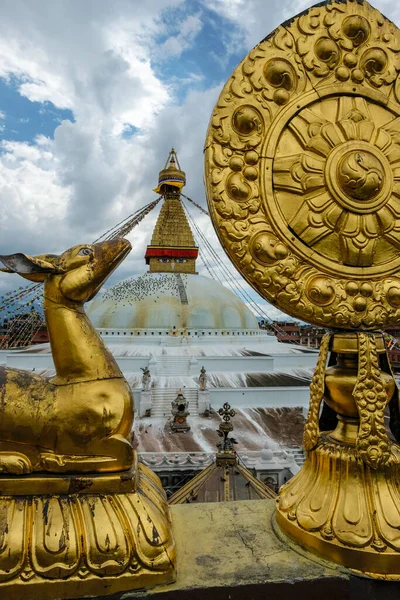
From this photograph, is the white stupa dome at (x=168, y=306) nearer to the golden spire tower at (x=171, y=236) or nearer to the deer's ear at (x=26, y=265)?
the golden spire tower at (x=171, y=236)

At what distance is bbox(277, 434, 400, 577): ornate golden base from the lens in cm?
144

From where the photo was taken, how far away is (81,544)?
1.31 meters

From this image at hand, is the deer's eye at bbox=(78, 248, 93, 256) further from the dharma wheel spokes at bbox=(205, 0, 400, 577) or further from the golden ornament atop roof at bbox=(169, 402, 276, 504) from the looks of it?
the golden ornament atop roof at bbox=(169, 402, 276, 504)

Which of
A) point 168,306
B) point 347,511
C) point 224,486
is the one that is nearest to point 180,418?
point 224,486

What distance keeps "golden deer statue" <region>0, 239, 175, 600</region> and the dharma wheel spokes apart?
0.59m

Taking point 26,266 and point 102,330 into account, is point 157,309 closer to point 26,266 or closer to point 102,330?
point 102,330

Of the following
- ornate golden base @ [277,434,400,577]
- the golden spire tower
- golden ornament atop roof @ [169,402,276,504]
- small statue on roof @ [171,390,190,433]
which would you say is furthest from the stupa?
ornate golden base @ [277,434,400,577]

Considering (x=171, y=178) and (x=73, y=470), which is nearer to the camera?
(x=73, y=470)

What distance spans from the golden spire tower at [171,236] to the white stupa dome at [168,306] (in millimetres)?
2459

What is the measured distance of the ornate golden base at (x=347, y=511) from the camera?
144 cm

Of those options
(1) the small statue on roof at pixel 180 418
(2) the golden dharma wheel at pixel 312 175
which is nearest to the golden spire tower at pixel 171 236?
(1) the small statue on roof at pixel 180 418

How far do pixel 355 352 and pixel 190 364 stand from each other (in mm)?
12838

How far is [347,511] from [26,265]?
159cm

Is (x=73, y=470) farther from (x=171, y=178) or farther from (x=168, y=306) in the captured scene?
(x=171, y=178)
